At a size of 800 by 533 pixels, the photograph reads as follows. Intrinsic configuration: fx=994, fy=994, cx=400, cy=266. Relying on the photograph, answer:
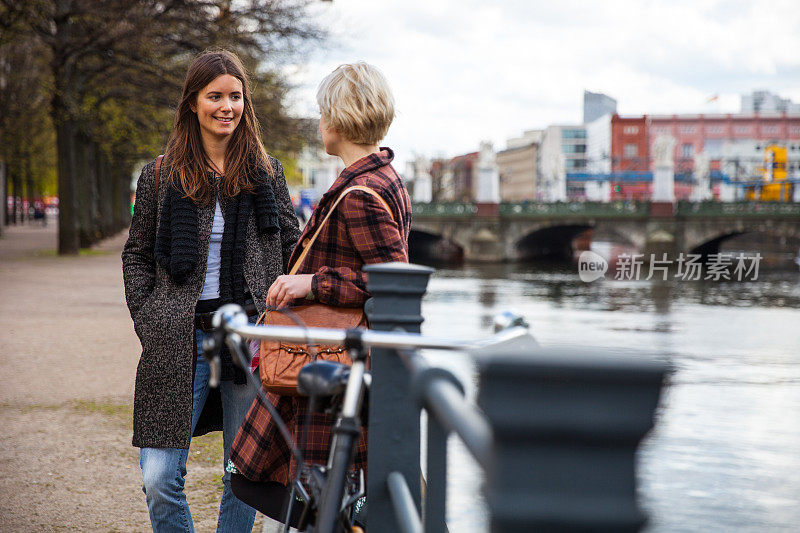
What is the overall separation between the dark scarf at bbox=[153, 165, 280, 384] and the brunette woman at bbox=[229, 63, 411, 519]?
45 cm

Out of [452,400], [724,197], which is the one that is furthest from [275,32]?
[724,197]

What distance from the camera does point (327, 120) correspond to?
2.49 m

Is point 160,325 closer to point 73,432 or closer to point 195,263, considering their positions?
point 195,263

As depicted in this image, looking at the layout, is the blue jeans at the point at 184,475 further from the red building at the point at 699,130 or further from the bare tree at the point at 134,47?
the red building at the point at 699,130

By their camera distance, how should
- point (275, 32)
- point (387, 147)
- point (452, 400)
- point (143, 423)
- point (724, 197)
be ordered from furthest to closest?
point (724, 197), point (275, 32), point (143, 423), point (387, 147), point (452, 400)

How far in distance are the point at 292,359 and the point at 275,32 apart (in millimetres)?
19378

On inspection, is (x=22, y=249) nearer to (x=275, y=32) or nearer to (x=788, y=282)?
(x=275, y=32)

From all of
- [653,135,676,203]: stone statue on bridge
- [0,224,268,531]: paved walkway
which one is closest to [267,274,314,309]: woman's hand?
[0,224,268,531]: paved walkway

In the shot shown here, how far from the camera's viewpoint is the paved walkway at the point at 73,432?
445 cm

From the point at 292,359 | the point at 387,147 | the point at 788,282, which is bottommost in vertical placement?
the point at 788,282

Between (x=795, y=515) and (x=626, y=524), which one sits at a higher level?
(x=626, y=524)

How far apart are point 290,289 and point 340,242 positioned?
0.18 metres

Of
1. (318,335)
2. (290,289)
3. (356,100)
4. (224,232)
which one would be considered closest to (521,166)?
(224,232)

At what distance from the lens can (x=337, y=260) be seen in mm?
2494
